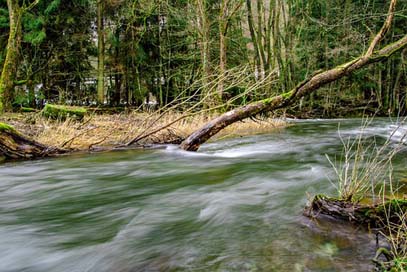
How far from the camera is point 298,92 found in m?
8.12

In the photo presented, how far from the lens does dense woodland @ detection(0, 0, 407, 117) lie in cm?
1714

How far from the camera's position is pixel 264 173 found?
714 cm

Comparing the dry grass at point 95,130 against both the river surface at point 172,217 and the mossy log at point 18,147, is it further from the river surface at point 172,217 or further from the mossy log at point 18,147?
the river surface at point 172,217

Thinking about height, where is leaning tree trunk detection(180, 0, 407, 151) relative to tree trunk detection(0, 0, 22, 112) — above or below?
below

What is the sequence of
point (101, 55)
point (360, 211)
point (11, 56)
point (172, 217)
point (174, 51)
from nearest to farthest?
point (360, 211), point (172, 217), point (11, 56), point (101, 55), point (174, 51)

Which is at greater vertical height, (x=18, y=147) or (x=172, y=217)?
(x=18, y=147)

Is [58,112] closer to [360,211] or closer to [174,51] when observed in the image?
[360,211]

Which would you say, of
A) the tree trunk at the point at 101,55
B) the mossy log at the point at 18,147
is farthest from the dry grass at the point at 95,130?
the tree trunk at the point at 101,55

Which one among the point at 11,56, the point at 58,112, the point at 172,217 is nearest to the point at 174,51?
the point at 11,56

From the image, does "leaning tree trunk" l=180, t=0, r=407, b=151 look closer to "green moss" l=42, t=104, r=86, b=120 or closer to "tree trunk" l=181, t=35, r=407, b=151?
"tree trunk" l=181, t=35, r=407, b=151

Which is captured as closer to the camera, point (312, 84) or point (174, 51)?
point (312, 84)

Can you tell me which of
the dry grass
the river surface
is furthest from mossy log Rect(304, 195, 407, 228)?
the dry grass

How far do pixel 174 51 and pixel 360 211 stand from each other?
1971 cm

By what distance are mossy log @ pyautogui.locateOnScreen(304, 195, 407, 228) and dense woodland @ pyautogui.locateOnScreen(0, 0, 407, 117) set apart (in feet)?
34.6
